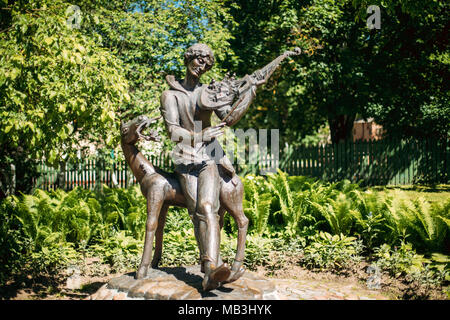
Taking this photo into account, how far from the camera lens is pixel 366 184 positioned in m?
17.1

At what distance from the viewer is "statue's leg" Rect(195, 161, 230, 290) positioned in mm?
4348

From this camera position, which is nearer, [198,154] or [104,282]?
[198,154]

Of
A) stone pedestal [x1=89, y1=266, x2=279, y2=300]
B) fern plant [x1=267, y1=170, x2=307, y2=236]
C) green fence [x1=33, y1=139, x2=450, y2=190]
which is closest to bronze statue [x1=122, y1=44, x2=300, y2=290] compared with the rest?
stone pedestal [x1=89, y1=266, x2=279, y2=300]

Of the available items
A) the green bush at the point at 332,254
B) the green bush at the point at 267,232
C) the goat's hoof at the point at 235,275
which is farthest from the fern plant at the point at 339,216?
the goat's hoof at the point at 235,275

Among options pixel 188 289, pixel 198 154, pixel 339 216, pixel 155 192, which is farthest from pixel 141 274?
pixel 339 216

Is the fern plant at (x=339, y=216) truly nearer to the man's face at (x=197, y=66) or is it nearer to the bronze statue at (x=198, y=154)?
the bronze statue at (x=198, y=154)

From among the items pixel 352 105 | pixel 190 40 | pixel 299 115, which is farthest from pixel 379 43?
pixel 190 40

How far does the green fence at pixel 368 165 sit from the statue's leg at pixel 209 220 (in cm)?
1185

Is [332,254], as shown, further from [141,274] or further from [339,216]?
[141,274]

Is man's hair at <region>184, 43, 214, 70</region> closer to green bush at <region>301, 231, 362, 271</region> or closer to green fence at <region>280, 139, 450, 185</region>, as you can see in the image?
green bush at <region>301, 231, 362, 271</region>

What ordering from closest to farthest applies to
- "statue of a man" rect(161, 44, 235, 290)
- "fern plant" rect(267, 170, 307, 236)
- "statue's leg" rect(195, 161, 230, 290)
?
"statue's leg" rect(195, 161, 230, 290), "statue of a man" rect(161, 44, 235, 290), "fern plant" rect(267, 170, 307, 236)

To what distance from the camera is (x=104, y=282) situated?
738 centimetres

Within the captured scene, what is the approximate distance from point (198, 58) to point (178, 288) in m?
2.74

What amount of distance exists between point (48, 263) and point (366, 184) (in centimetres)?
1318
